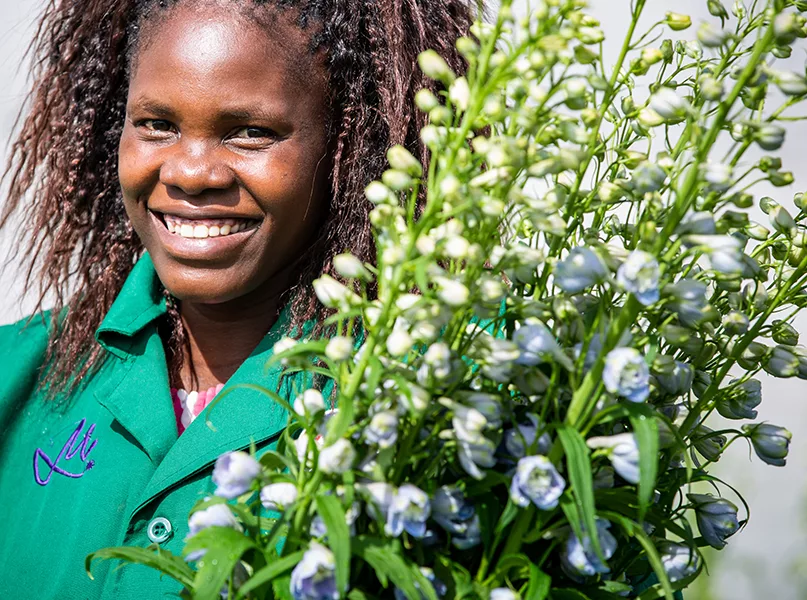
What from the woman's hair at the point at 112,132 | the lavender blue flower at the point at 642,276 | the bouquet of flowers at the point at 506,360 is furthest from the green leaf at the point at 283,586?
the woman's hair at the point at 112,132

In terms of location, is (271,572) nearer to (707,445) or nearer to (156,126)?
(707,445)

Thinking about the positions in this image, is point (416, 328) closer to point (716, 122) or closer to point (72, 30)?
point (716, 122)

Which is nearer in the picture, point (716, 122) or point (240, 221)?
point (716, 122)

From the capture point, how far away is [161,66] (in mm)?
1311

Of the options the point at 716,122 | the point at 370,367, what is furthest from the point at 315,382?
the point at 716,122

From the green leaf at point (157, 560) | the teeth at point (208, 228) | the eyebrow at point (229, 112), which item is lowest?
the green leaf at point (157, 560)

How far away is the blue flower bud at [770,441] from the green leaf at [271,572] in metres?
0.44

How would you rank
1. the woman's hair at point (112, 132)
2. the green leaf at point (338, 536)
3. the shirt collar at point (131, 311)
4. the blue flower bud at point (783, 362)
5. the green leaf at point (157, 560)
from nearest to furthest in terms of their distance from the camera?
1. the green leaf at point (338, 536)
2. the green leaf at point (157, 560)
3. the blue flower bud at point (783, 362)
4. the woman's hair at point (112, 132)
5. the shirt collar at point (131, 311)

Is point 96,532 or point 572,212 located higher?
point 572,212

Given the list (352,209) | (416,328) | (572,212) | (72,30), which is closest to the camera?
(416,328)

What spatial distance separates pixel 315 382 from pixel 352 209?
0.90 ft

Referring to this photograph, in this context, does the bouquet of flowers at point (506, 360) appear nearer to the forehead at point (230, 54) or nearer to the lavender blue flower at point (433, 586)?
the lavender blue flower at point (433, 586)

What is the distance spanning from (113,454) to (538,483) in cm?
87

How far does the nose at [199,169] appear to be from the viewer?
4.20 ft
